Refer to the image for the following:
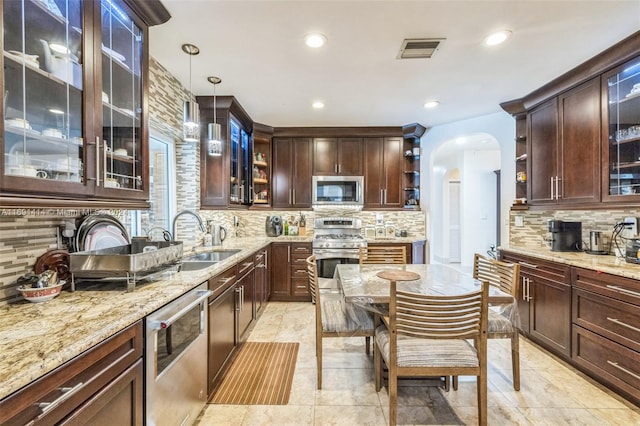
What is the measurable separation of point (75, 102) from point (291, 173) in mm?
3388

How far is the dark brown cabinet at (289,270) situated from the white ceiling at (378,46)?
1940 millimetres

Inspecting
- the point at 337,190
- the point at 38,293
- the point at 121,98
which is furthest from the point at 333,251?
the point at 38,293

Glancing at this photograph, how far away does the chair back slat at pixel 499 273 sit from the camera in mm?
2125

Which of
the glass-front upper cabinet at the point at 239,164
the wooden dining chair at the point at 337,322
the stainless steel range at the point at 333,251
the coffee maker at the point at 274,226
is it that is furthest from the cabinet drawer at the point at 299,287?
the wooden dining chair at the point at 337,322

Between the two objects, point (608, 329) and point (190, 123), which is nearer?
point (608, 329)

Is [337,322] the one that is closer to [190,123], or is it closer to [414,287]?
[414,287]

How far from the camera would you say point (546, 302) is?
2.67 m

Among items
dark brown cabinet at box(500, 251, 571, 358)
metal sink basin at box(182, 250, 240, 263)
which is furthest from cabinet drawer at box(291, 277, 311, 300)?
dark brown cabinet at box(500, 251, 571, 358)

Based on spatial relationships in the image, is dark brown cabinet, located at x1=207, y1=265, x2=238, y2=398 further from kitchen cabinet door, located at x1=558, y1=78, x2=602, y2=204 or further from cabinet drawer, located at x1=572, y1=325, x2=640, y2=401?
kitchen cabinet door, located at x1=558, y1=78, x2=602, y2=204

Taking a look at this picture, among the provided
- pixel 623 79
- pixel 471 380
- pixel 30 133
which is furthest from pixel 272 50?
pixel 471 380

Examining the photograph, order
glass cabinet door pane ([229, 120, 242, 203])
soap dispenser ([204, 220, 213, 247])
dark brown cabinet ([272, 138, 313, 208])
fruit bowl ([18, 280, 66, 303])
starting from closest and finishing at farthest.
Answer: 1. fruit bowl ([18, 280, 66, 303])
2. soap dispenser ([204, 220, 213, 247])
3. glass cabinet door pane ([229, 120, 242, 203])
4. dark brown cabinet ([272, 138, 313, 208])

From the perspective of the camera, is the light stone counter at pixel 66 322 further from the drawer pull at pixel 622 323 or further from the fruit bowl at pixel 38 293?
the drawer pull at pixel 622 323

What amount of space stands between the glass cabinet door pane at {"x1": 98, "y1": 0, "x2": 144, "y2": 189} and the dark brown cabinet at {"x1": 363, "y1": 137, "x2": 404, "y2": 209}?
3346mm

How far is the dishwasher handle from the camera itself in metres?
1.32
